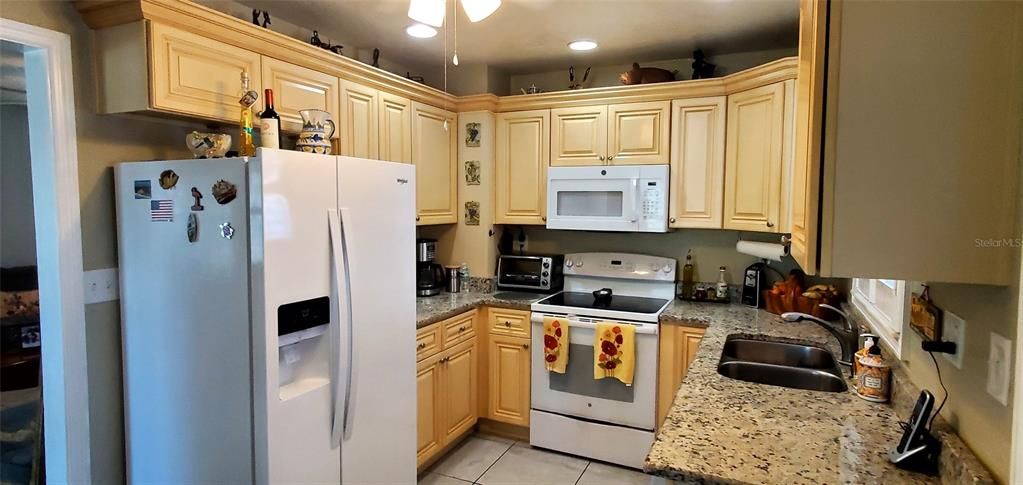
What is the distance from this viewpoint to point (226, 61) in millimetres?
2078

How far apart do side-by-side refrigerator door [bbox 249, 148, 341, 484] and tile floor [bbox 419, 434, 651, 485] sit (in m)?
1.04

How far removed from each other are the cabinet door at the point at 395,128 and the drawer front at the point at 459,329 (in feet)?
3.13

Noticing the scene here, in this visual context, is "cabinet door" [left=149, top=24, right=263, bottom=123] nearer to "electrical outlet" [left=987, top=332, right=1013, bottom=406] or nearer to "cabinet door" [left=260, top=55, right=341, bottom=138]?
"cabinet door" [left=260, top=55, right=341, bottom=138]

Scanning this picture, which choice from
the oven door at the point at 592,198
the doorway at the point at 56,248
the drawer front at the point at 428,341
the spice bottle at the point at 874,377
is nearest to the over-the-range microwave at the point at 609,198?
the oven door at the point at 592,198

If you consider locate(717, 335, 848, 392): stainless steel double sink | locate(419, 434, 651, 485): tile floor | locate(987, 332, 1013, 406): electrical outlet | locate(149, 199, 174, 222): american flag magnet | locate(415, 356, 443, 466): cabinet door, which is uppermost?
locate(149, 199, 174, 222): american flag magnet

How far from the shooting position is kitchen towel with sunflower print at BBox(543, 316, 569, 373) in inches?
120

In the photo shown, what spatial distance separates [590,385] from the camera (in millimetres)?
3043

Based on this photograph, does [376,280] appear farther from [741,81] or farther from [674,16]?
[741,81]

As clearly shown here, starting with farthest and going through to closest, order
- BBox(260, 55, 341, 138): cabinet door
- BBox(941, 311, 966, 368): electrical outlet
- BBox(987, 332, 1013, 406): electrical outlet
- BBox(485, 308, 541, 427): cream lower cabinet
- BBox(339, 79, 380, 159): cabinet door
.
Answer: BBox(485, 308, 541, 427): cream lower cabinet < BBox(339, 79, 380, 159): cabinet door < BBox(260, 55, 341, 138): cabinet door < BBox(941, 311, 966, 368): electrical outlet < BBox(987, 332, 1013, 406): electrical outlet

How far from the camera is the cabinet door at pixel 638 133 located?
318cm

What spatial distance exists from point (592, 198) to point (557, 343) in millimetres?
915

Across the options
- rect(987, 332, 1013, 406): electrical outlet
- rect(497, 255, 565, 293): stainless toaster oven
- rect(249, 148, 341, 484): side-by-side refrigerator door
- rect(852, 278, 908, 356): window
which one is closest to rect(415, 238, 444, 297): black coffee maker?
rect(497, 255, 565, 293): stainless toaster oven

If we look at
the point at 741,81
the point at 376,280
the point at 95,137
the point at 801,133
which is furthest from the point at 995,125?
the point at 95,137

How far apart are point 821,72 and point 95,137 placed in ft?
7.46
